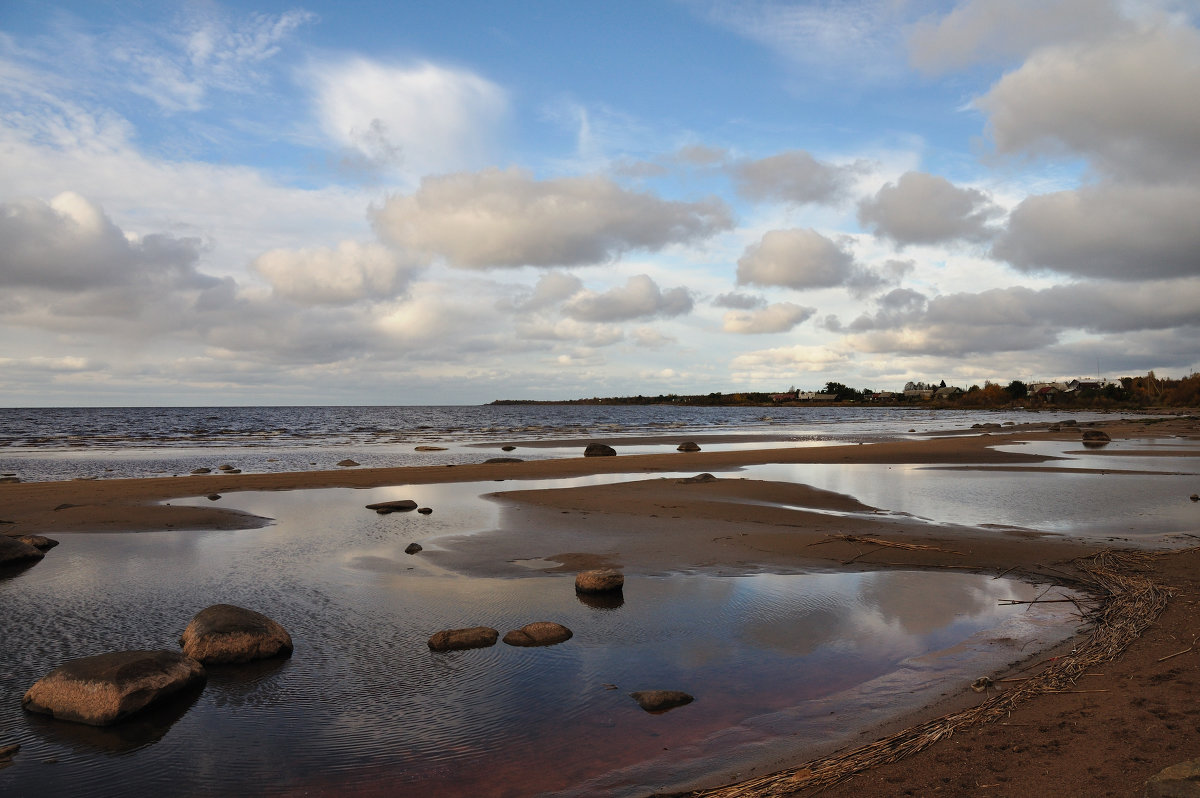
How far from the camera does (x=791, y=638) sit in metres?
8.30

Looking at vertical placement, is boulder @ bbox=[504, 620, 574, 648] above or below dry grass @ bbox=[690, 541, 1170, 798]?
below

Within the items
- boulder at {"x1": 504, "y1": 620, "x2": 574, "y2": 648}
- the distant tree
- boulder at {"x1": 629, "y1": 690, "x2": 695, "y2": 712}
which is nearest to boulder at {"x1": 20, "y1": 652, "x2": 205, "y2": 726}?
boulder at {"x1": 504, "y1": 620, "x2": 574, "y2": 648}

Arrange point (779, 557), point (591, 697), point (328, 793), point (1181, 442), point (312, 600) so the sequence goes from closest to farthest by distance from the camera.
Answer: point (328, 793) < point (591, 697) < point (312, 600) < point (779, 557) < point (1181, 442)

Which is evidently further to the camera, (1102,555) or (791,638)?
(1102,555)

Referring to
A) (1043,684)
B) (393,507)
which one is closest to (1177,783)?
(1043,684)

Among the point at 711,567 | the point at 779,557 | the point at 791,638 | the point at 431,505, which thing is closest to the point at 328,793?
the point at 791,638

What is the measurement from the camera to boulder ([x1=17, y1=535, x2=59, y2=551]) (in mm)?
12795

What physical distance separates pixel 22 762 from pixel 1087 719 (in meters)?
8.34

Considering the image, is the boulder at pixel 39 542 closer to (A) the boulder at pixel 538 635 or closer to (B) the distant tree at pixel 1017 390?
(A) the boulder at pixel 538 635

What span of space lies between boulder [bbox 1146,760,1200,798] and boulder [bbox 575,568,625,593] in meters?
6.91

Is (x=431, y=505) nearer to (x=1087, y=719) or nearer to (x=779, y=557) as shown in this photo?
(x=779, y=557)

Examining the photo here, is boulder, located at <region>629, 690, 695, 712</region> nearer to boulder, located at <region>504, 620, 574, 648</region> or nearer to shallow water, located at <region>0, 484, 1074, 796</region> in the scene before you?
shallow water, located at <region>0, 484, 1074, 796</region>

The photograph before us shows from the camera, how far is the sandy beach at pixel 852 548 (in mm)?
4977

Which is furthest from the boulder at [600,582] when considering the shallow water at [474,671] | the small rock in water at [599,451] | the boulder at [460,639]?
the small rock in water at [599,451]
